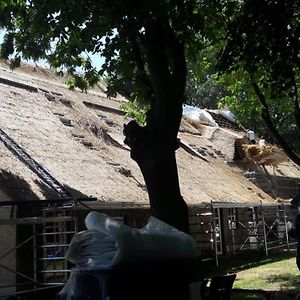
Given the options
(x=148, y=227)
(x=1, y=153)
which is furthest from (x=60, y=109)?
(x=148, y=227)

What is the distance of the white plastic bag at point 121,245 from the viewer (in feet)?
16.8

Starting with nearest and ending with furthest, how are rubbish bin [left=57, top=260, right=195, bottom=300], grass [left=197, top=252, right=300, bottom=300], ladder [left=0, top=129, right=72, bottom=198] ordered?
rubbish bin [left=57, top=260, right=195, bottom=300], grass [left=197, top=252, right=300, bottom=300], ladder [left=0, top=129, right=72, bottom=198]

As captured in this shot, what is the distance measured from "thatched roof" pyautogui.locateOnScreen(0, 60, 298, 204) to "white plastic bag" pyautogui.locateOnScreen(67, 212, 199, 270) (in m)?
7.72

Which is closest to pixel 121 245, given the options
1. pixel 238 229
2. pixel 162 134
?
pixel 162 134

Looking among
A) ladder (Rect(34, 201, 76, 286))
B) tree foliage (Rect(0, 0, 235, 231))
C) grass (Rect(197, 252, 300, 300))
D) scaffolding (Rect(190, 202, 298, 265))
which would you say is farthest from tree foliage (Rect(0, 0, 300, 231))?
scaffolding (Rect(190, 202, 298, 265))

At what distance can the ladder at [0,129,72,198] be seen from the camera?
1387cm

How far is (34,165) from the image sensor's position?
1451cm

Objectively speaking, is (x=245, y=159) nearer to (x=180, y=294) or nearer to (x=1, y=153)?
(x=1, y=153)

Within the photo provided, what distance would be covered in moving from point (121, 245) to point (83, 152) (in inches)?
484

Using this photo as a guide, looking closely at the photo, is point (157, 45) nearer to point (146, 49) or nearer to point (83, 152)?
point (146, 49)

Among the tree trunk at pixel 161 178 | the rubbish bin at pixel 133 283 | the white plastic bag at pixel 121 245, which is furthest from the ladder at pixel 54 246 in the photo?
the rubbish bin at pixel 133 283

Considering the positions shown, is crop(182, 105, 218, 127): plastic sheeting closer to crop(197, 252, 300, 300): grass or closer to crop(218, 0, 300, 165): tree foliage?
crop(197, 252, 300, 300): grass

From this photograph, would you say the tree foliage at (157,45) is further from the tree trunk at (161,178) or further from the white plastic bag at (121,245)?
the white plastic bag at (121,245)

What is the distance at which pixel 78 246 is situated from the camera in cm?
555
